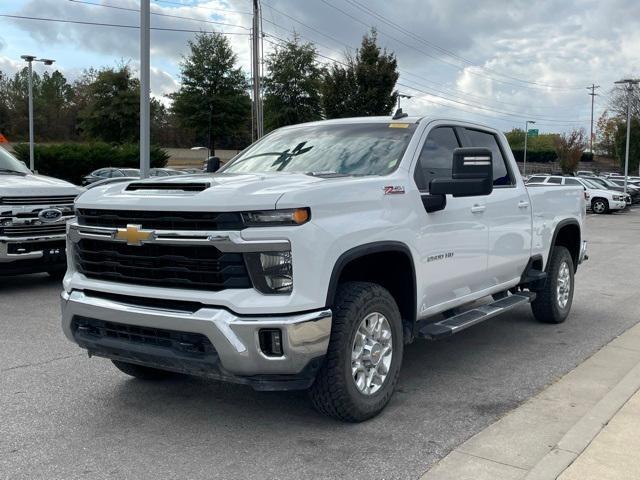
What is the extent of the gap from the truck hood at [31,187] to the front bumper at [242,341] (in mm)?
5182

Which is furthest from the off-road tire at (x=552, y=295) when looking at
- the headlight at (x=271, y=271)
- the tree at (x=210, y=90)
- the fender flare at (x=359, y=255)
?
the tree at (x=210, y=90)

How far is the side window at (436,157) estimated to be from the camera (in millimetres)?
4980

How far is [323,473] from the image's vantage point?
12.0ft

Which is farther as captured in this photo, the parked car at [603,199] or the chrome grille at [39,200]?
the parked car at [603,199]

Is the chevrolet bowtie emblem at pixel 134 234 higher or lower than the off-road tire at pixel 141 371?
higher

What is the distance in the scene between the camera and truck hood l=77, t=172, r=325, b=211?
12.3 ft

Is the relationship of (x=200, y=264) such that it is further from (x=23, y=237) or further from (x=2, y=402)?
(x=23, y=237)

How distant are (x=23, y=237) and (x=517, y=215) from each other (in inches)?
234

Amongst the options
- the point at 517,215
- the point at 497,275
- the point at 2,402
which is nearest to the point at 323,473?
the point at 2,402

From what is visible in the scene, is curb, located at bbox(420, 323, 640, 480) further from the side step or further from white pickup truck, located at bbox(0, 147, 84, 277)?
white pickup truck, located at bbox(0, 147, 84, 277)

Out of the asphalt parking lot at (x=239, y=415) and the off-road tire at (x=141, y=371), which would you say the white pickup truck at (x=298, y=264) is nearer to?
the off-road tire at (x=141, y=371)

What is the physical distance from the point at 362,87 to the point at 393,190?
26.8 m

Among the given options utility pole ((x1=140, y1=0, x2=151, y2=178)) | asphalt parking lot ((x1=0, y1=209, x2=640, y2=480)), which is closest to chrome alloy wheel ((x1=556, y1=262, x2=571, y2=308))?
asphalt parking lot ((x1=0, y1=209, x2=640, y2=480))

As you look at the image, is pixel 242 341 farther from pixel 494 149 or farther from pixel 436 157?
pixel 494 149
